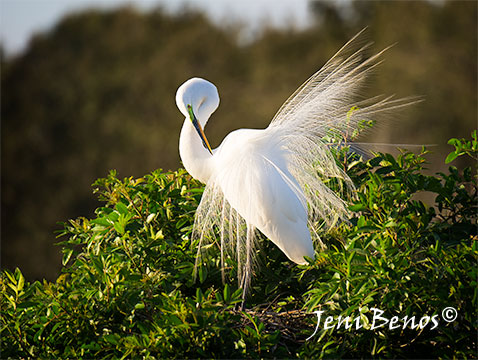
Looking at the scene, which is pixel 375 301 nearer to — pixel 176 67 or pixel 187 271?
pixel 187 271

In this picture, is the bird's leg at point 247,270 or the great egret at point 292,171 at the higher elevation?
the great egret at point 292,171

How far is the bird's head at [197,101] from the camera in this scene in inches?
77.8

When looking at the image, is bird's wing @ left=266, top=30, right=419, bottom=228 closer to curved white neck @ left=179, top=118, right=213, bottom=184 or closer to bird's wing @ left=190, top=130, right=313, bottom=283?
bird's wing @ left=190, top=130, right=313, bottom=283

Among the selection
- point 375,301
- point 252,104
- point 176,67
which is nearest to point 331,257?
point 375,301

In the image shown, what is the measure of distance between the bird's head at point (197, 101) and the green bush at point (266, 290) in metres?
0.27

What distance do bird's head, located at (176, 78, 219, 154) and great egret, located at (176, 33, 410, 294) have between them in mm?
143

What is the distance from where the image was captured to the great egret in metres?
1.75

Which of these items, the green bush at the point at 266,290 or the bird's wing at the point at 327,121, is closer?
the green bush at the point at 266,290

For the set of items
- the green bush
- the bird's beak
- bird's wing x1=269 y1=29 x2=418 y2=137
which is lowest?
the green bush

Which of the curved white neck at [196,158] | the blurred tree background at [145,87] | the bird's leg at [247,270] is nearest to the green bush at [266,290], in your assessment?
the bird's leg at [247,270]

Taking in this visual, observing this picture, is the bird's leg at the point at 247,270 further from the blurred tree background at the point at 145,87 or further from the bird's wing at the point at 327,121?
the blurred tree background at the point at 145,87

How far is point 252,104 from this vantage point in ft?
26.3

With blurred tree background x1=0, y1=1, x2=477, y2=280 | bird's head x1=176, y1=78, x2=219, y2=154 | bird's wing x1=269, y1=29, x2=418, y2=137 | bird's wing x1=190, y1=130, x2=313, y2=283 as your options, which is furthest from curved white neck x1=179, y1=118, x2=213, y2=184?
blurred tree background x1=0, y1=1, x2=477, y2=280

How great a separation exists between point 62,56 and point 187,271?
7.82 m
